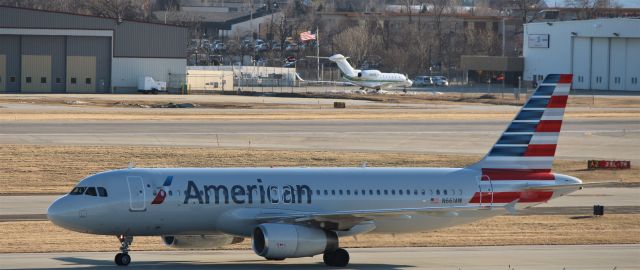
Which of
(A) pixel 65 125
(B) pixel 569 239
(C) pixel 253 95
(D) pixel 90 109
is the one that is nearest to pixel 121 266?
(B) pixel 569 239

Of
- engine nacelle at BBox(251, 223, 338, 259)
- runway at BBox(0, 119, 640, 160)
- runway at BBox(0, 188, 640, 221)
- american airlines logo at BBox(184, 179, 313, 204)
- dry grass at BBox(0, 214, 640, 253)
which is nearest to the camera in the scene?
engine nacelle at BBox(251, 223, 338, 259)

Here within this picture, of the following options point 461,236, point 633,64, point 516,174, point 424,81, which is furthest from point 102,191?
point 424,81

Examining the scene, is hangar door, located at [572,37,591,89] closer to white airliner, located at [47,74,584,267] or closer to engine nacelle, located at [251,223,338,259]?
white airliner, located at [47,74,584,267]

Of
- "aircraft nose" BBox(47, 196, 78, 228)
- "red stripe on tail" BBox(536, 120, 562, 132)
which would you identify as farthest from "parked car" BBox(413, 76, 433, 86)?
"aircraft nose" BBox(47, 196, 78, 228)

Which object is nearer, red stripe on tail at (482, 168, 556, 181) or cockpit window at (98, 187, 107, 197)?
cockpit window at (98, 187, 107, 197)

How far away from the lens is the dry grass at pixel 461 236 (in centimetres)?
4409

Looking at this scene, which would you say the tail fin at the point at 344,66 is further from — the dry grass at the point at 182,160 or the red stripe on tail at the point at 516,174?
the red stripe on tail at the point at 516,174

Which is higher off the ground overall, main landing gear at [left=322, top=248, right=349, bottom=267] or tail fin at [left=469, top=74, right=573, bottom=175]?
tail fin at [left=469, top=74, right=573, bottom=175]

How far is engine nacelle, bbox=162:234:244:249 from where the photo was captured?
133 feet

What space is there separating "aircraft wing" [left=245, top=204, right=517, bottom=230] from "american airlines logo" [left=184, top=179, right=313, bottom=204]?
1.61 ft

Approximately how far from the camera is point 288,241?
1506 inches

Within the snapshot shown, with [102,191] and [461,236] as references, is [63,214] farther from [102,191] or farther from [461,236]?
[461,236]

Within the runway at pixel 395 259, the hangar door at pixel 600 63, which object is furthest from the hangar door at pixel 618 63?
the runway at pixel 395 259

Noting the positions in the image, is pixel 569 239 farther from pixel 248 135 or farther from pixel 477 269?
pixel 248 135
